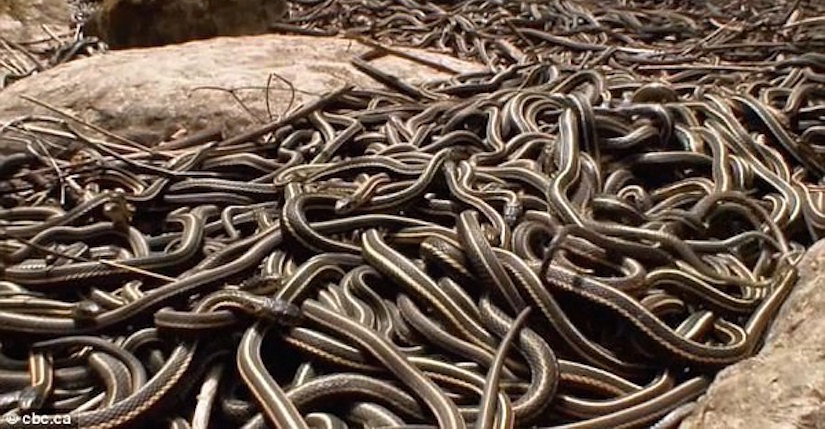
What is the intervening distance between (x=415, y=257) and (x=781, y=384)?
1532 mm

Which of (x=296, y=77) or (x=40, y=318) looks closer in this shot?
(x=40, y=318)

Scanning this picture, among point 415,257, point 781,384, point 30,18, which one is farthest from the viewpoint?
point 30,18

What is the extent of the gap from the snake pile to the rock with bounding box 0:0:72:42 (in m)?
4.22

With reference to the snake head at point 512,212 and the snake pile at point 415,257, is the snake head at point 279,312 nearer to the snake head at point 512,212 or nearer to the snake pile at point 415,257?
the snake pile at point 415,257

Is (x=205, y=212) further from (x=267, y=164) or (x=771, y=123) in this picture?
(x=771, y=123)

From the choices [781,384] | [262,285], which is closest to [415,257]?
[262,285]

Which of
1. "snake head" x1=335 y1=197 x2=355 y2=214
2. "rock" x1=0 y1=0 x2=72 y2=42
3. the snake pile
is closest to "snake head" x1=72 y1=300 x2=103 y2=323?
the snake pile

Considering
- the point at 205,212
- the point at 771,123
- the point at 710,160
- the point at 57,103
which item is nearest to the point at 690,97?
the point at 771,123

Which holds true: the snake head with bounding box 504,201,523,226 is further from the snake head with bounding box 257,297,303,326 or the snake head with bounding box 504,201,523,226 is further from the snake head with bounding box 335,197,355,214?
the snake head with bounding box 257,297,303,326

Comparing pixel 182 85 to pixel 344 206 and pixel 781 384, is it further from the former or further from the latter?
pixel 781 384

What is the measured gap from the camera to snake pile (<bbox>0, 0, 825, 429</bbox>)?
10.1 feet

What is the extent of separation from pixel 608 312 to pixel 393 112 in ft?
7.96

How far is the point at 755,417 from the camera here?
261 cm

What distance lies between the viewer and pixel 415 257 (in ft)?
12.3
